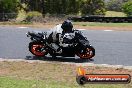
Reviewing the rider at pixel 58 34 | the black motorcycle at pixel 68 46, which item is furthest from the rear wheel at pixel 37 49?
the rider at pixel 58 34

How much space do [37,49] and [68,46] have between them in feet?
4.13

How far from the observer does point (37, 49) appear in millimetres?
12969

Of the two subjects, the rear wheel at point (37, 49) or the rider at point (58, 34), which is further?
the rear wheel at point (37, 49)

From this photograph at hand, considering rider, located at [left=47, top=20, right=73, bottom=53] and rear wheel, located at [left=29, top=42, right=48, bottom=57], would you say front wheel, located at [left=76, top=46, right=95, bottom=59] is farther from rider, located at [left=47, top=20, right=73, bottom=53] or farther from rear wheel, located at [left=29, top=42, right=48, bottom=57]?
rear wheel, located at [left=29, top=42, right=48, bottom=57]

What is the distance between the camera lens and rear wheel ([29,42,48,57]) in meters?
12.8

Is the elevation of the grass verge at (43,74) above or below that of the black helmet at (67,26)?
below

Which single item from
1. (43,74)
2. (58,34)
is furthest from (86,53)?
(43,74)

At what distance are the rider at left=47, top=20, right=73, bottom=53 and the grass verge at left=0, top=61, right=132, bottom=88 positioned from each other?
811mm

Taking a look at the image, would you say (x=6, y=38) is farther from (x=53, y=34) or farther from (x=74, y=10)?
(x=74, y=10)

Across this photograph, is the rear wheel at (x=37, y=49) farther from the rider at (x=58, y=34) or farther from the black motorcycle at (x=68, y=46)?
the rider at (x=58, y=34)

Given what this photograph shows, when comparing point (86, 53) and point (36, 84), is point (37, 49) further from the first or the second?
point (36, 84)

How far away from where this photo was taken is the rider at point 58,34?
1209cm

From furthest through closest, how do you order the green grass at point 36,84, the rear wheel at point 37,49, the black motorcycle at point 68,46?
the rear wheel at point 37,49
the black motorcycle at point 68,46
the green grass at point 36,84

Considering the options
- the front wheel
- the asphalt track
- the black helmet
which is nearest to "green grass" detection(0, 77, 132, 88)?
the black helmet
